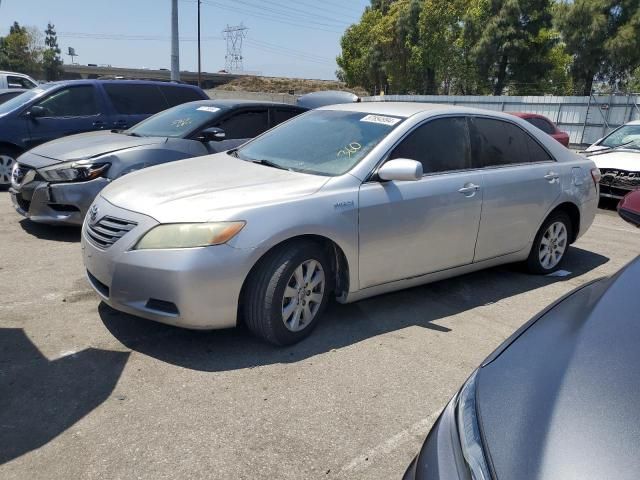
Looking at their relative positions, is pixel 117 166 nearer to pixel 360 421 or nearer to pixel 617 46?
pixel 360 421

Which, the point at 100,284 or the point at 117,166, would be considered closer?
the point at 100,284

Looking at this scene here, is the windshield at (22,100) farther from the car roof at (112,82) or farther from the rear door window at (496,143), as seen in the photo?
the rear door window at (496,143)

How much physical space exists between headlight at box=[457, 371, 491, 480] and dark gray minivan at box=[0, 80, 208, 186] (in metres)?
7.82

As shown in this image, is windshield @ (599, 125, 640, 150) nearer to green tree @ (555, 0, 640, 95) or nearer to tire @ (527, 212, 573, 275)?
tire @ (527, 212, 573, 275)

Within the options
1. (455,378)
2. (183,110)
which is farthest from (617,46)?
(455,378)

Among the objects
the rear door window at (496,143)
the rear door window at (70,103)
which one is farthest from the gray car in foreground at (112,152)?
the rear door window at (496,143)

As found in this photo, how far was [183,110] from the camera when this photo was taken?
272 inches

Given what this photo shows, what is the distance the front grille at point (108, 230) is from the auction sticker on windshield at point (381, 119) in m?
1.97

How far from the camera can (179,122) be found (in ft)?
21.7

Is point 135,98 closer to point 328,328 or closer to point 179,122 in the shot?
point 179,122

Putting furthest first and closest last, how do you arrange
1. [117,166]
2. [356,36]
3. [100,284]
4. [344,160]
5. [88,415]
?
[356,36] < [117,166] < [344,160] < [100,284] < [88,415]

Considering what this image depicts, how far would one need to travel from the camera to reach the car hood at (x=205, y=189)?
10.7ft

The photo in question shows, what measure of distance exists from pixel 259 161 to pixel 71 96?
5.51 m

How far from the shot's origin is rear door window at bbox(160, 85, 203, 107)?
8906 millimetres
